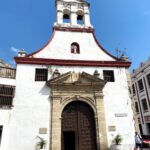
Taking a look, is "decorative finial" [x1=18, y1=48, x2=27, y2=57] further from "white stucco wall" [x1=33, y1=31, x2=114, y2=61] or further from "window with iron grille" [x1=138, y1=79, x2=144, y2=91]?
"window with iron grille" [x1=138, y1=79, x2=144, y2=91]

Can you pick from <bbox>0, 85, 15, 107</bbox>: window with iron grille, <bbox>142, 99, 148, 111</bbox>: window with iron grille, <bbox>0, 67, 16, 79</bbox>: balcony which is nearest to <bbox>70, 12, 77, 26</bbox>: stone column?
<bbox>0, 67, 16, 79</bbox>: balcony

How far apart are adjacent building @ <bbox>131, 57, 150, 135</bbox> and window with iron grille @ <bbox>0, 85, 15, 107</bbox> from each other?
1620 centimetres

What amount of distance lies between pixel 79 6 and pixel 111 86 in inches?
332

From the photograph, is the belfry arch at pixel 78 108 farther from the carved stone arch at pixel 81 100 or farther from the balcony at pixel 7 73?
the balcony at pixel 7 73

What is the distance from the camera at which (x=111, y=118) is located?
1012 cm

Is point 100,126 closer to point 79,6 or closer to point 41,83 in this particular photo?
point 41,83

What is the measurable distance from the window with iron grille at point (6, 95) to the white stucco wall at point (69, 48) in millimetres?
3027

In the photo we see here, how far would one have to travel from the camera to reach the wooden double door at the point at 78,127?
9.48 meters

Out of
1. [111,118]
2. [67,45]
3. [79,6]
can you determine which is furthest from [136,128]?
[79,6]

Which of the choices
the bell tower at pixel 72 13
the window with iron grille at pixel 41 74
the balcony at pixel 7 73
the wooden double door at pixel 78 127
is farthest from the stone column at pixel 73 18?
the wooden double door at pixel 78 127

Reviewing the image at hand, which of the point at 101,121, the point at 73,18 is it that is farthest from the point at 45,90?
the point at 73,18

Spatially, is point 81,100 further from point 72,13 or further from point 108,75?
point 72,13

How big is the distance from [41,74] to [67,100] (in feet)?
8.80

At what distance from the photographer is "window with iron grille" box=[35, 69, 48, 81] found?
10.7m
